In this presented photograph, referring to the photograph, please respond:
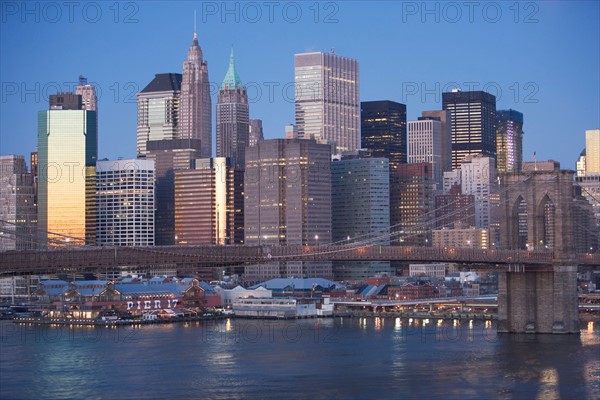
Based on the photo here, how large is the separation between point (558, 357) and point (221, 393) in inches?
696

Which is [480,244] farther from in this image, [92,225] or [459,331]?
[459,331]

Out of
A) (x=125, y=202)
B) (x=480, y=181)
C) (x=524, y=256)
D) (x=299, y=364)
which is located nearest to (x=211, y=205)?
(x=125, y=202)

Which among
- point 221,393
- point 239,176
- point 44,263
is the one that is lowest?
point 221,393

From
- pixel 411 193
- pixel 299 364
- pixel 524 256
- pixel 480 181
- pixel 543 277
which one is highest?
pixel 480 181

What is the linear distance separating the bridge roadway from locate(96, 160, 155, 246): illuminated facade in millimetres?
93813

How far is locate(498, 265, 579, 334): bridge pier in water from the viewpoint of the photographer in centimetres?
6397

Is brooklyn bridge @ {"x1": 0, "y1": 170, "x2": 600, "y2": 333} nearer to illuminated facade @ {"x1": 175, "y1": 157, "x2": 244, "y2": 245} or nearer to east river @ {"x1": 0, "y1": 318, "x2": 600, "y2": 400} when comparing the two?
east river @ {"x1": 0, "y1": 318, "x2": 600, "y2": 400}

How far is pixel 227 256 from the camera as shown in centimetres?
5459

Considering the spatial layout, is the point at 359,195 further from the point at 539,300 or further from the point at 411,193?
the point at 539,300

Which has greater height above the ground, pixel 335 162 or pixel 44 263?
pixel 335 162

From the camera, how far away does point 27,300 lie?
11081 cm

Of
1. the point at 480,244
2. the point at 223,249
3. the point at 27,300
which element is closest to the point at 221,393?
the point at 223,249

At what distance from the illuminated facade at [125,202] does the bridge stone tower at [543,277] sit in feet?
323

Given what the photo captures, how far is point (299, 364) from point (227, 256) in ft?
19.9
